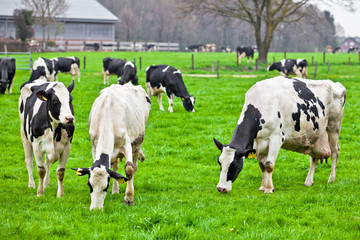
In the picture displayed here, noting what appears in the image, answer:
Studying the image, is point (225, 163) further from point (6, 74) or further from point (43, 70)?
point (43, 70)

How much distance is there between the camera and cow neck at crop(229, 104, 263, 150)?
788 cm

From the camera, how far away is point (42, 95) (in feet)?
24.2

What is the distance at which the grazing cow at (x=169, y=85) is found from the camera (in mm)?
17688

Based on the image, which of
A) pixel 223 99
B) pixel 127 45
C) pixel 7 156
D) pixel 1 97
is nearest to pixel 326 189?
pixel 7 156

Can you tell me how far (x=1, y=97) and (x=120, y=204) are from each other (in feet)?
48.0

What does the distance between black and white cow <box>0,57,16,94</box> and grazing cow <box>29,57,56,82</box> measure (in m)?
1.56

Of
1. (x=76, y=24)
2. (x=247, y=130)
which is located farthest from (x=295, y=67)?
(x=76, y=24)

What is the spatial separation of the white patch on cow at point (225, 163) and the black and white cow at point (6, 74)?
15.7 metres

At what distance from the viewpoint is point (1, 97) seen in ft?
65.5

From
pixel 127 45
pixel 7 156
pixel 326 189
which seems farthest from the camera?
pixel 127 45

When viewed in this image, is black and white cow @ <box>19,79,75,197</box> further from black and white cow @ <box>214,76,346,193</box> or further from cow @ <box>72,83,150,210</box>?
black and white cow @ <box>214,76,346,193</box>

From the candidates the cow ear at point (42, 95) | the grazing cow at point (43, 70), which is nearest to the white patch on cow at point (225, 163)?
the cow ear at point (42, 95)

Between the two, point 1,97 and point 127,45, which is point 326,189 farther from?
point 127,45

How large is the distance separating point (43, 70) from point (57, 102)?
58.5ft
